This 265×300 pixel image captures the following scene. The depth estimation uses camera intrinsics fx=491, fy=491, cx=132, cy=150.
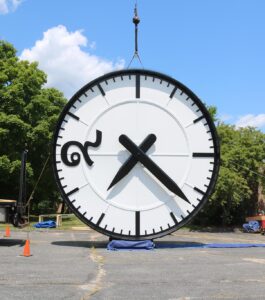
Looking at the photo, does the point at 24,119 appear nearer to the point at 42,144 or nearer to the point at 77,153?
the point at 42,144

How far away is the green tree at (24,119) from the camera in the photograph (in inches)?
1283

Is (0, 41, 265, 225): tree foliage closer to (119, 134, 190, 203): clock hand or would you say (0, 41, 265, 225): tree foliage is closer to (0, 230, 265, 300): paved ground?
(119, 134, 190, 203): clock hand

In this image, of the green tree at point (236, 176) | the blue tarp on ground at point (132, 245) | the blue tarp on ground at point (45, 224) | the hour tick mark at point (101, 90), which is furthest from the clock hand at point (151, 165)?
the green tree at point (236, 176)

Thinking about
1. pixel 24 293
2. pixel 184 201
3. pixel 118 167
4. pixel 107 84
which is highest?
pixel 107 84

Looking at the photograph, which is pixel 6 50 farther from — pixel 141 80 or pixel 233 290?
pixel 233 290

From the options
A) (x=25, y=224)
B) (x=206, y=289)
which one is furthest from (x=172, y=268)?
(x=25, y=224)

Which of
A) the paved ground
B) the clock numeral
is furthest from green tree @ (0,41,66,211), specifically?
the paved ground

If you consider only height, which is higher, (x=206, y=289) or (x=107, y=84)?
(x=107, y=84)

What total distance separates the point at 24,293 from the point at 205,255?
14.6 feet

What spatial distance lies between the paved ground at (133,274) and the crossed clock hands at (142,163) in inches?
52.5

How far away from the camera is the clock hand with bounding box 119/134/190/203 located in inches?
372

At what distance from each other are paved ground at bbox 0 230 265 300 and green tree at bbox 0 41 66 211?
2358 centimetres

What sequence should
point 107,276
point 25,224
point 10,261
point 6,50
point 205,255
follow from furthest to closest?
point 6,50 → point 25,224 → point 205,255 → point 10,261 → point 107,276

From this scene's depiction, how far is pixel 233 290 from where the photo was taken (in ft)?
18.2
